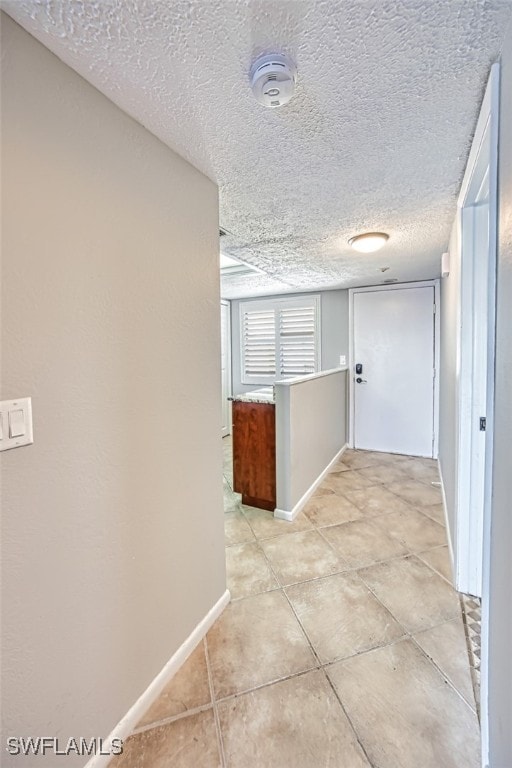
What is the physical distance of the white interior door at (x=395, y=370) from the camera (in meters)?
3.96

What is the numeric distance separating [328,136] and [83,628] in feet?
6.27

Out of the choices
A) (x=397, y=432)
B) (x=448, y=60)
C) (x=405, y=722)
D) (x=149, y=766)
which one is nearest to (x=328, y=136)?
(x=448, y=60)

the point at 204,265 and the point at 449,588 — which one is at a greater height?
the point at 204,265

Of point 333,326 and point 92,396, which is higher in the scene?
point 333,326

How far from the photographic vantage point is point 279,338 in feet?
15.9

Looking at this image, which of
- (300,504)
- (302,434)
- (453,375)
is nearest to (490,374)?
(453,375)

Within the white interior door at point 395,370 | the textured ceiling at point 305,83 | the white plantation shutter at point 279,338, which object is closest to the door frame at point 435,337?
the white interior door at point 395,370

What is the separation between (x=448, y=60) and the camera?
0.95m

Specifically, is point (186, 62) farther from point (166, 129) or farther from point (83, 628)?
point (83, 628)

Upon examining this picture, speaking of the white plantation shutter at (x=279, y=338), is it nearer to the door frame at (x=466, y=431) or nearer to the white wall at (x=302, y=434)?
the white wall at (x=302, y=434)

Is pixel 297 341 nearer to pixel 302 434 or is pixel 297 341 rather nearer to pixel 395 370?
pixel 395 370

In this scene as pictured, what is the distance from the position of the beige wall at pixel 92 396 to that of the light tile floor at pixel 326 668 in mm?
221

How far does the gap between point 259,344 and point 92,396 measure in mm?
4069

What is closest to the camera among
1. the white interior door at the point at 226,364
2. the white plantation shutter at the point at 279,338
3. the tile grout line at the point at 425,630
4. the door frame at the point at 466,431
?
the tile grout line at the point at 425,630
